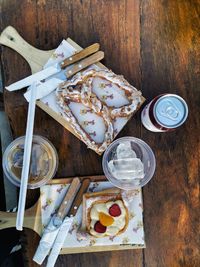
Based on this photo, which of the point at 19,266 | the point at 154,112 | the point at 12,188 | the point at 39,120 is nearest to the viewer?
the point at 154,112

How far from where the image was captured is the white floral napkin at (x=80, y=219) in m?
0.89

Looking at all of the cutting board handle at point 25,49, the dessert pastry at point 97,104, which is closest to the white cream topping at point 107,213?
the dessert pastry at point 97,104

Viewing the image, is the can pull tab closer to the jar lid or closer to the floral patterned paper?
the jar lid

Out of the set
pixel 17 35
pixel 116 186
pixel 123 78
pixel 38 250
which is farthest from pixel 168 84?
pixel 38 250

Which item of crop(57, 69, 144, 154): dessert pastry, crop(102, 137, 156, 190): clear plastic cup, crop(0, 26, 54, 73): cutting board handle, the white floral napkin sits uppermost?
crop(0, 26, 54, 73): cutting board handle

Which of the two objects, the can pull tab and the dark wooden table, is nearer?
the can pull tab

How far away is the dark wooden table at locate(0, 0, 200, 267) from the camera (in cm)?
90

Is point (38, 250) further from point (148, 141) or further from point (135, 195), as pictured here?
point (148, 141)

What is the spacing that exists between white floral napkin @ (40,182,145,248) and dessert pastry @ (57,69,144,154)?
13 cm

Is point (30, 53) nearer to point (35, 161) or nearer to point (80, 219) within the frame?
point (35, 161)


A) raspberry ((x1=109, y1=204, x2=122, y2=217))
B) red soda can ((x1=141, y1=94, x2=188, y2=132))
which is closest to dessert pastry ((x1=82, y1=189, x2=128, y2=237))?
raspberry ((x1=109, y1=204, x2=122, y2=217))

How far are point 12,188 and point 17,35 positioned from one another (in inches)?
21.7

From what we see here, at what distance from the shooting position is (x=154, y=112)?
0.79 metres

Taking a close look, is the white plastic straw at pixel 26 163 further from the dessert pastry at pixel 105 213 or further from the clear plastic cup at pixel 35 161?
the dessert pastry at pixel 105 213
